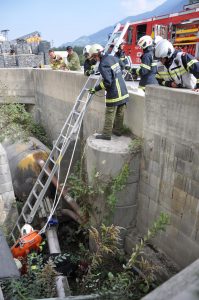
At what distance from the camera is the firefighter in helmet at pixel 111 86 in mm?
4430

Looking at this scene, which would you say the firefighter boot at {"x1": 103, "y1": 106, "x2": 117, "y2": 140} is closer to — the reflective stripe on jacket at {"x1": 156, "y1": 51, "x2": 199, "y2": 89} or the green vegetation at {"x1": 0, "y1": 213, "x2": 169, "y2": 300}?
the reflective stripe on jacket at {"x1": 156, "y1": 51, "x2": 199, "y2": 89}

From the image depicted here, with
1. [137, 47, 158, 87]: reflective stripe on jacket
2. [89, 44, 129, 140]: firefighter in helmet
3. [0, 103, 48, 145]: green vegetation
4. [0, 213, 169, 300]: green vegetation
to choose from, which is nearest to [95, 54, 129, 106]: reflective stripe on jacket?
[89, 44, 129, 140]: firefighter in helmet

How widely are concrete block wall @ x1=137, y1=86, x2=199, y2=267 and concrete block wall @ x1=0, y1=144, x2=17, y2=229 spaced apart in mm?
2582

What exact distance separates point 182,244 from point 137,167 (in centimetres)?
132

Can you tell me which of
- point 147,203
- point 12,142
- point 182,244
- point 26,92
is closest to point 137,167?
point 147,203

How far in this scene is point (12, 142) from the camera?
25.0 feet

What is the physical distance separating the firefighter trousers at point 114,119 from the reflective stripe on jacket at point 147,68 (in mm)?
957

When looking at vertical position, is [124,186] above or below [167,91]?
below

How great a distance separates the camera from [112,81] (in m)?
4.54

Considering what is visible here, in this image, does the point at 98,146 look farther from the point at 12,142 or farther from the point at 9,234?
the point at 12,142

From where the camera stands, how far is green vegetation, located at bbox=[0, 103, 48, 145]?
7.62m

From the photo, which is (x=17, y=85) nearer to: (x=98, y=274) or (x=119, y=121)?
(x=119, y=121)

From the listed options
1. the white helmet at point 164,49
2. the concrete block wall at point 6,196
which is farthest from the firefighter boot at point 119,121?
the concrete block wall at point 6,196

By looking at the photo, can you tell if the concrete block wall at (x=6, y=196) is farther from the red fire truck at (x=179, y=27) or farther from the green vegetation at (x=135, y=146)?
the red fire truck at (x=179, y=27)
